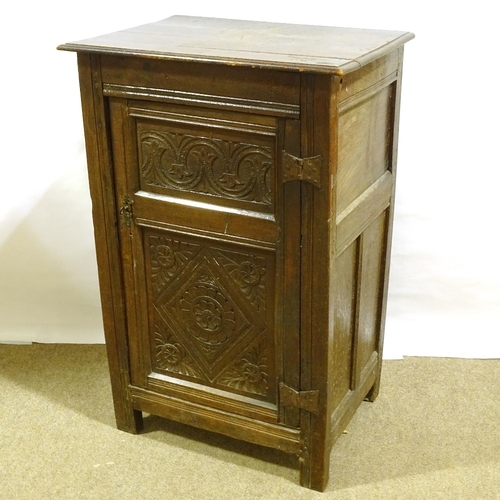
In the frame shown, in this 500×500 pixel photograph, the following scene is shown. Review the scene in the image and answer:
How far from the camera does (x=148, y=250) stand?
209 centimetres

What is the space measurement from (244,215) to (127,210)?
34cm

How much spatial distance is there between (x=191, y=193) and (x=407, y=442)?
3.34ft

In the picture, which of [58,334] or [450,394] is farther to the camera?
[58,334]

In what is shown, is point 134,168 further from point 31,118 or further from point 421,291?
point 421,291

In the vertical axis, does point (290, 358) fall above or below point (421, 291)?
above

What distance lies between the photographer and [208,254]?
201cm

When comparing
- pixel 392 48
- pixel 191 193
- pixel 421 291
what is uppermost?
pixel 392 48

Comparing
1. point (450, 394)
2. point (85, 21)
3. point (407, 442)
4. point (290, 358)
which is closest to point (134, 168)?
point (290, 358)

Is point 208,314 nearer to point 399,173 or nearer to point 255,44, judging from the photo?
point 255,44

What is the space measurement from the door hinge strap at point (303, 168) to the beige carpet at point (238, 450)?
2.97 feet

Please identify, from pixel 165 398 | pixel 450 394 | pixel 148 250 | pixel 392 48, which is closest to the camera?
pixel 392 48

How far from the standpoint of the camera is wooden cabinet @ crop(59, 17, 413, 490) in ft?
5.81

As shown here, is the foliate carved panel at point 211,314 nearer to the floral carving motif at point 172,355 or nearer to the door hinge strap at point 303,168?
the floral carving motif at point 172,355

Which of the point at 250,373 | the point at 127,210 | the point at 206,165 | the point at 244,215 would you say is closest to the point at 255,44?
the point at 206,165
